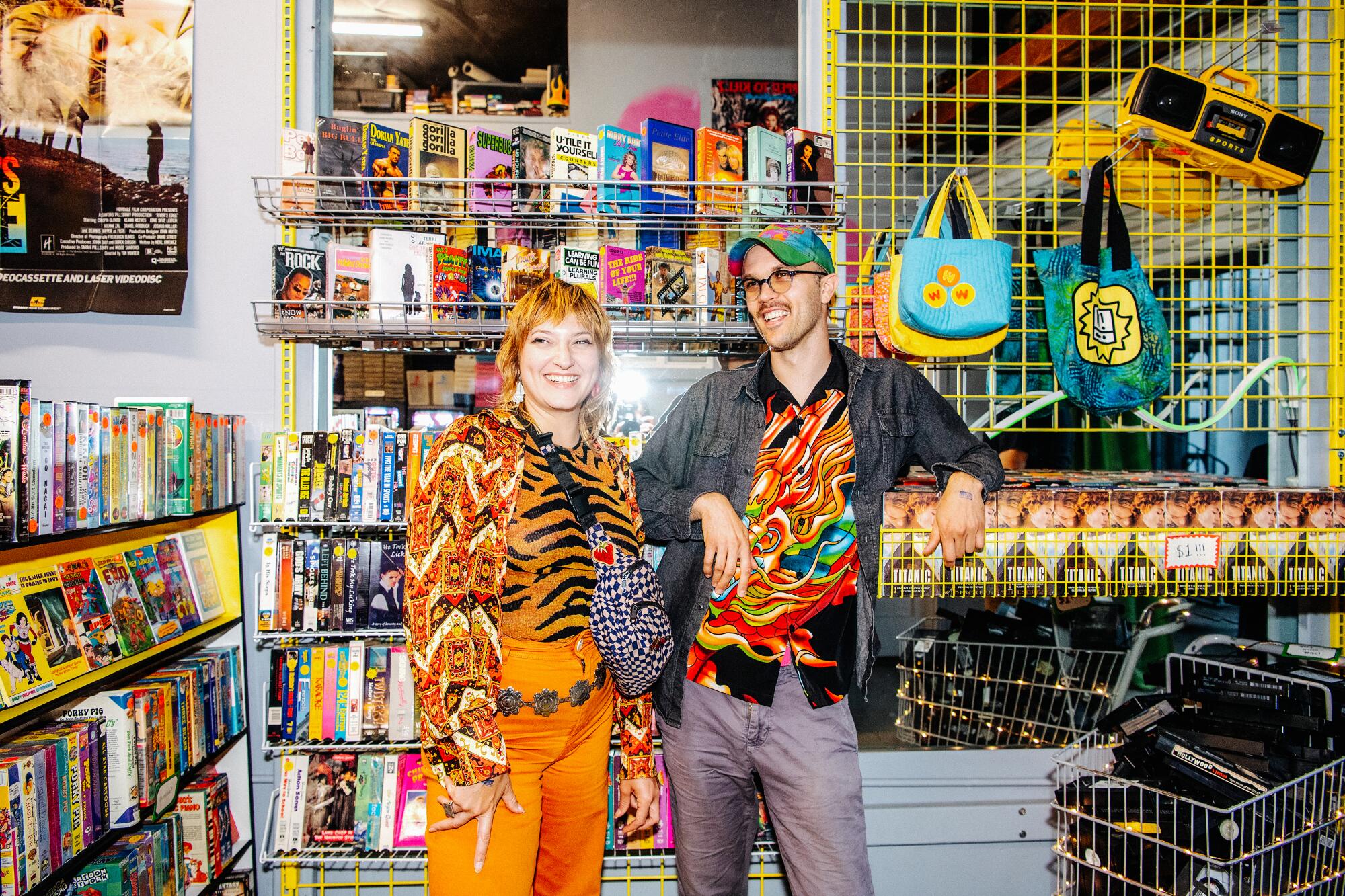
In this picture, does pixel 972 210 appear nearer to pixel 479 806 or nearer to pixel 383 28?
pixel 479 806

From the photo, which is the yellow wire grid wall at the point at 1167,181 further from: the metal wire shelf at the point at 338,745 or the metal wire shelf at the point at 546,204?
the metal wire shelf at the point at 338,745

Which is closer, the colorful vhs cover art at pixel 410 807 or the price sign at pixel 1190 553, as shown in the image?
the price sign at pixel 1190 553

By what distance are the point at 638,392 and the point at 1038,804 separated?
2.11 meters

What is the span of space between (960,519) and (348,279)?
1941mm

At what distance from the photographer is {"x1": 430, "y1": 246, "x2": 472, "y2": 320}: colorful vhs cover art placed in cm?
241

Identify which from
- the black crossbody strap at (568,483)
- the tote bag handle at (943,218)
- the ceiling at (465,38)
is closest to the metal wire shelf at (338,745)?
the black crossbody strap at (568,483)

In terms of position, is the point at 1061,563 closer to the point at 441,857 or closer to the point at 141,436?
the point at 441,857

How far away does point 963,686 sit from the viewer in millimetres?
2930

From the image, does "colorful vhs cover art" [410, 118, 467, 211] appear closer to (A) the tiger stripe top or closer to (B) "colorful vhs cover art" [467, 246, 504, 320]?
(B) "colorful vhs cover art" [467, 246, 504, 320]

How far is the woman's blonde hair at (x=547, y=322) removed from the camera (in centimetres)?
169

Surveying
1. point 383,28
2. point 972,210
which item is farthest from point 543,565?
point 383,28

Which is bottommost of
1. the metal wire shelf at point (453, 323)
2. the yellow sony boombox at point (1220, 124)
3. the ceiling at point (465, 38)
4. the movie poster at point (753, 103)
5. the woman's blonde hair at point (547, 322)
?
the woman's blonde hair at point (547, 322)

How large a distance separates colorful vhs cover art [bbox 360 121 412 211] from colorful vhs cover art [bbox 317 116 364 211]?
22 millimetres

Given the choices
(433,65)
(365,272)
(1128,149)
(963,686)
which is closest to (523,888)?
(365,272)
